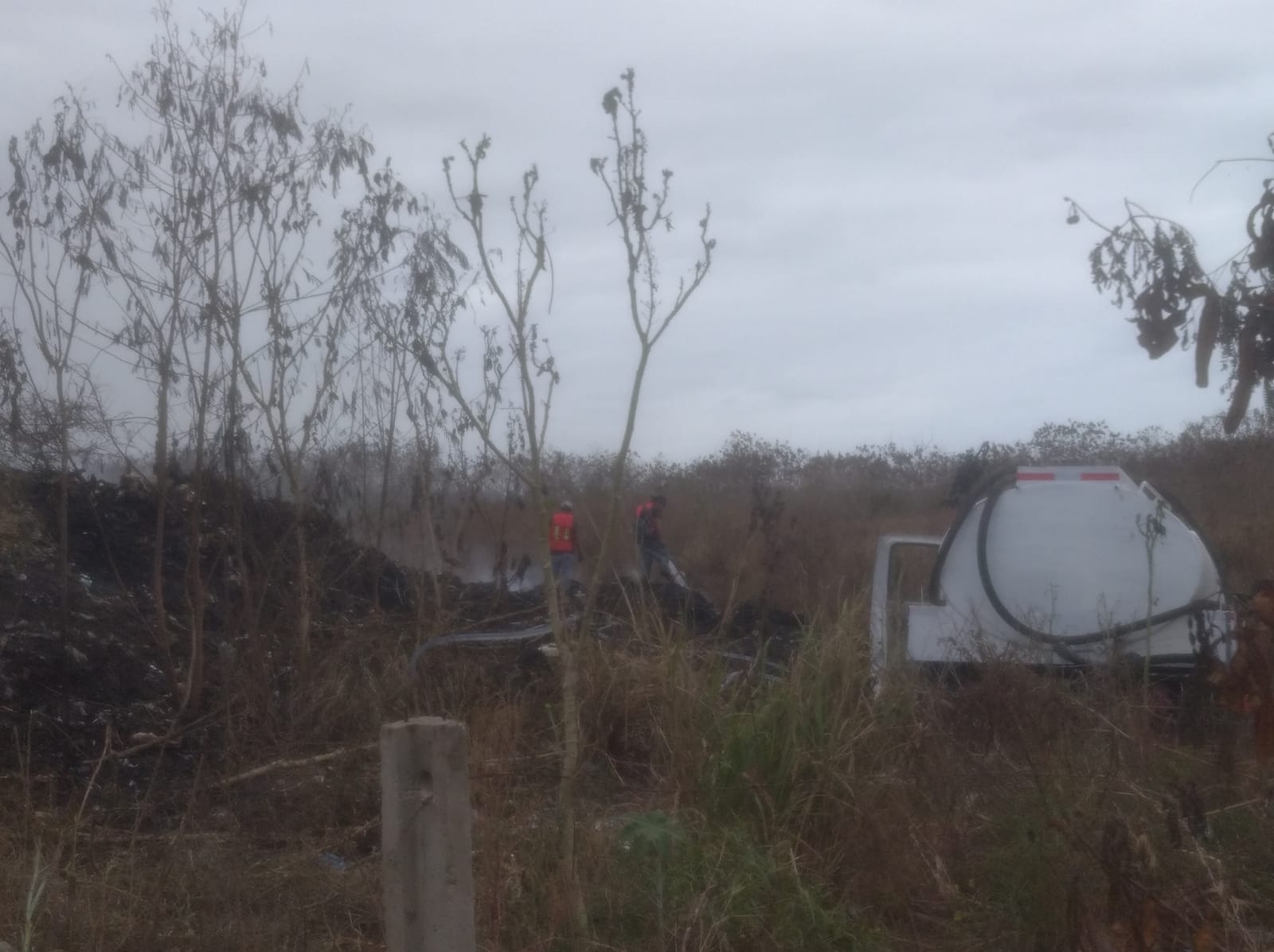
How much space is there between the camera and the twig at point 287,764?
6.10 metres

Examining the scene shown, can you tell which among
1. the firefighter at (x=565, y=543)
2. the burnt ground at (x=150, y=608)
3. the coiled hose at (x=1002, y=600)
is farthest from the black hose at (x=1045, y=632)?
the firefighter at (x=565, y=543)

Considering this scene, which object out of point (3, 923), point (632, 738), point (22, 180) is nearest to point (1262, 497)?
point (632, 738)

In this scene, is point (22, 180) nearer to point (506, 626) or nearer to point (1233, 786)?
point (506, 626)

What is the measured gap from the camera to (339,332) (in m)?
9.10

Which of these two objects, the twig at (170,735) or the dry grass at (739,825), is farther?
the twig at (170,735)

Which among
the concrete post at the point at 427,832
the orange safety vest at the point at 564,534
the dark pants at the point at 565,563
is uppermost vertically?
the orange safety vest at the point at 564,534

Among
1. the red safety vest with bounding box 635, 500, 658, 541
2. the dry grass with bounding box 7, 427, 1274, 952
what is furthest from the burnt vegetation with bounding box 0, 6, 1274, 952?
the red safety vest with bounding box 635, 500, 658, 541

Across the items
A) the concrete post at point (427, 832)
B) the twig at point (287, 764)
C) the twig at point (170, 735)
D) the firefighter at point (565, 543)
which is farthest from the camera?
the firefighter at point (565, 543)

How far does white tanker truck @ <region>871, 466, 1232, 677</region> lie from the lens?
6621 mm

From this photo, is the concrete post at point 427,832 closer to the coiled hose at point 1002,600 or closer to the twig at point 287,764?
the twig at point 287,764

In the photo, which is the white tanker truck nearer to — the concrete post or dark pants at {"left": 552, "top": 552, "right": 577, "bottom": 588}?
the concrete post

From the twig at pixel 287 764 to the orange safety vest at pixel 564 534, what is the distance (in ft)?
28.7

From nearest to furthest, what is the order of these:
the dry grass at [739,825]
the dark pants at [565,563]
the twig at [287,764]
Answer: the dry grass at [739,825]
the twig at [287,764]
the dark pants at [565,563]

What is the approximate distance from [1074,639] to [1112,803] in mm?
2100
